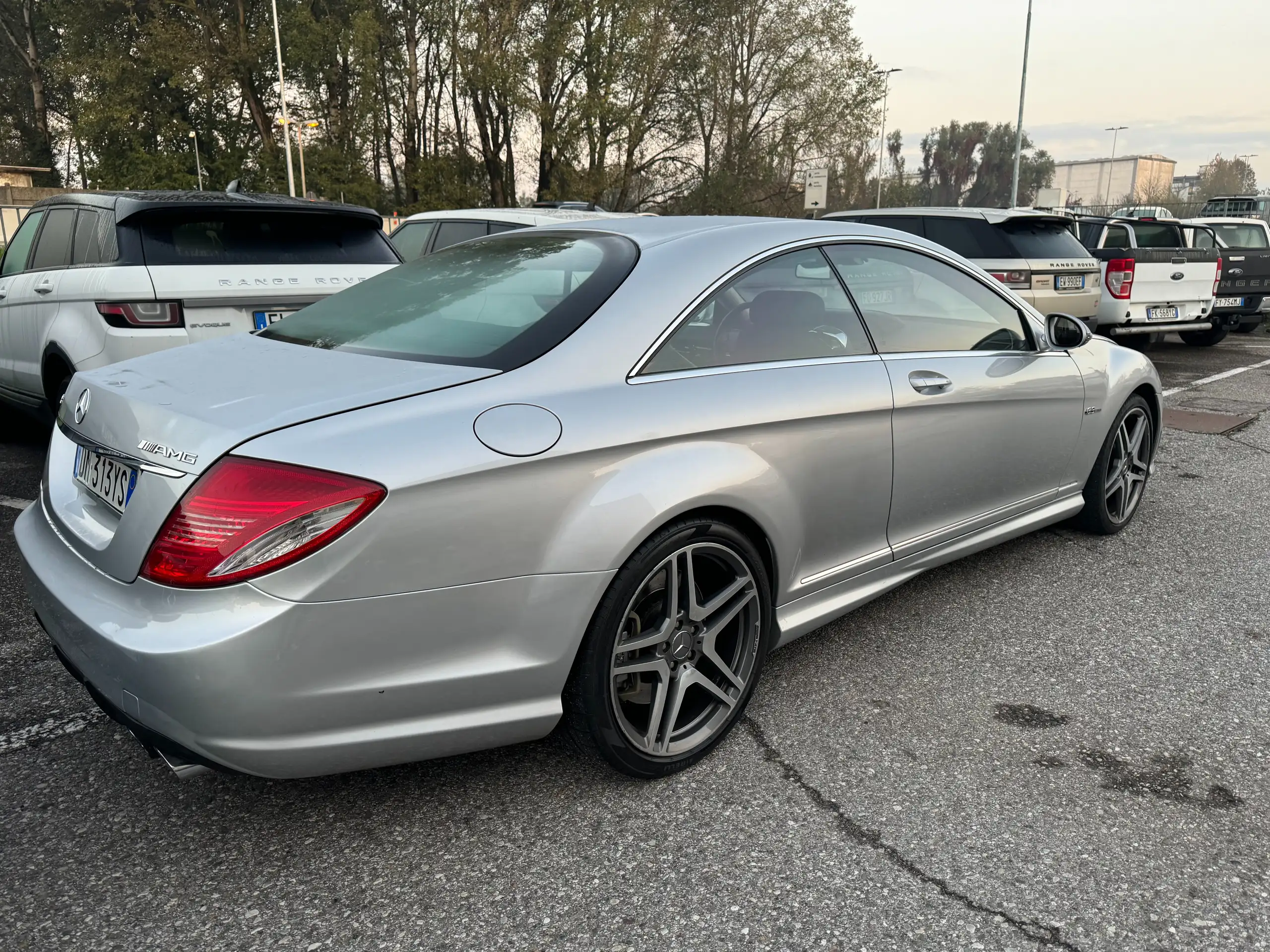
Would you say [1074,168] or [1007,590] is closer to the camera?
[1007,590]

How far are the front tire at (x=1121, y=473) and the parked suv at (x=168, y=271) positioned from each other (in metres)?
3.85

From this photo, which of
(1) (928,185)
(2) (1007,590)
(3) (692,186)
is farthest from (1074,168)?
(2) (1007,590)

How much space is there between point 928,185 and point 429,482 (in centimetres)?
11563

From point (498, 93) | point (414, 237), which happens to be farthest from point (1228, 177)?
point (414, 237)

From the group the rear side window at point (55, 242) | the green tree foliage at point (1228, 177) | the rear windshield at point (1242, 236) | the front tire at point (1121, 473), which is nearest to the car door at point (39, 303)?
the rear side window at point (55, 242)

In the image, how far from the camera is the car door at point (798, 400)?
254 cm

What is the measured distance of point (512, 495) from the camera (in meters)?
2.08

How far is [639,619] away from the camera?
2492 millimetres

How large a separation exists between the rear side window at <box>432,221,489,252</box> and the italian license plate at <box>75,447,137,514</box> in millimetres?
5679

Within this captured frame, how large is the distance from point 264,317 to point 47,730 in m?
2.58

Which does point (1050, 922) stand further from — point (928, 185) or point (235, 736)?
point (928, 185)

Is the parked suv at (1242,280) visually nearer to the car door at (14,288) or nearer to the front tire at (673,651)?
the front tire at (673,651)

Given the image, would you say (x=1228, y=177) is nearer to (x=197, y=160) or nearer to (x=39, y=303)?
(x=197, y=160)

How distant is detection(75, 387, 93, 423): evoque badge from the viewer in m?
2.44
